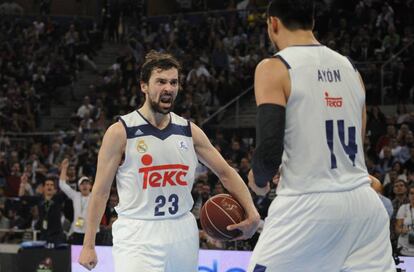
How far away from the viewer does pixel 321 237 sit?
4.29 meters

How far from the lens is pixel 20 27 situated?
93.6ft

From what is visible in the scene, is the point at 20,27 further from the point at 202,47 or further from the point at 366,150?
the point at 366,150

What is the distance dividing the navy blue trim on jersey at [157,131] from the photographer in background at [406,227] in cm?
575

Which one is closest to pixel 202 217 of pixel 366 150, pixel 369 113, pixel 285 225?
pixel 285 225

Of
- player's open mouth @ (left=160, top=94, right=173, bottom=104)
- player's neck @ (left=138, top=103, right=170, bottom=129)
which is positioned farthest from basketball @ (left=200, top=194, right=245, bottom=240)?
player's open mouth @ (left=160, top=94, right=173, bottom=104)

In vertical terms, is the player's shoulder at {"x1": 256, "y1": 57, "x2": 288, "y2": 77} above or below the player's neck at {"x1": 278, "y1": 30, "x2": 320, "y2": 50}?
below

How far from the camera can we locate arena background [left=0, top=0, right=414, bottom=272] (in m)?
15.1

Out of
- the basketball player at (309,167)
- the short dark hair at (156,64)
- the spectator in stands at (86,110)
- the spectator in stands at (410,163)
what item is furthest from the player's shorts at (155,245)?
the spectator in stands at (86,110)

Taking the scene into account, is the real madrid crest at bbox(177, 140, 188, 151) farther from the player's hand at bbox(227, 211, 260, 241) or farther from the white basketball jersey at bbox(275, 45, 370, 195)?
the white basketball jersey at bbox(275, 45, 370, 195)

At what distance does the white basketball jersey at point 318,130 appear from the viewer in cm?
434

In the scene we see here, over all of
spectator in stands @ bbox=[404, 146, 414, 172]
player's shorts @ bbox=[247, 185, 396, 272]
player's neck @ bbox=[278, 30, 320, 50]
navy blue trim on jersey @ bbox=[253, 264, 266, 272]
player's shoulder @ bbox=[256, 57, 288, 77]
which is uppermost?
player's neck @ bbox=[278, 30, 320, 50]

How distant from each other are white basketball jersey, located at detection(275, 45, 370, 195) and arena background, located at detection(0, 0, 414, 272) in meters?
6.12

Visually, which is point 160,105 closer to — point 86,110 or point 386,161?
point 386,161

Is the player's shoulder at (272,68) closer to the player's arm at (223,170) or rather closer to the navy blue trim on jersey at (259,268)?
the navy blue trim on jersey at (259,268)
